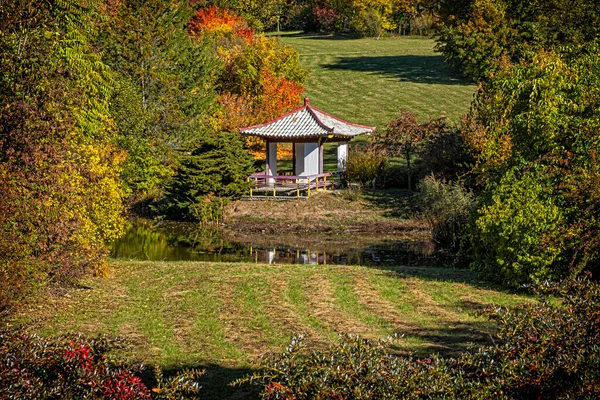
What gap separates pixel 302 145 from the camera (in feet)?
132

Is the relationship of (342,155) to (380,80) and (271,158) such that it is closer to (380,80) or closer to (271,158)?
(271,158)

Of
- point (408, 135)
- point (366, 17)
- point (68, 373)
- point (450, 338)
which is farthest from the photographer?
point (366, 17)

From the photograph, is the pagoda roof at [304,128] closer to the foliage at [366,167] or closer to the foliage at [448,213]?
the foliage at [366,167]

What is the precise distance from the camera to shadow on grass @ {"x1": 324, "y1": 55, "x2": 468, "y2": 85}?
214ft

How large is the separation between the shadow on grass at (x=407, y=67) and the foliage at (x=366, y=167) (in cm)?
2625

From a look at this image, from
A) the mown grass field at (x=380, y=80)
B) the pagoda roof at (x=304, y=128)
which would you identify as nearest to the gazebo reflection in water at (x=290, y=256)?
the pagoda roof at (x=304, y=128)

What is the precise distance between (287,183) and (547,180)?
23.6 meters

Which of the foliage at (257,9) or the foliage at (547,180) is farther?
the foliage at (257,9)

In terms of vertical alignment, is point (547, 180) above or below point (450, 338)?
above

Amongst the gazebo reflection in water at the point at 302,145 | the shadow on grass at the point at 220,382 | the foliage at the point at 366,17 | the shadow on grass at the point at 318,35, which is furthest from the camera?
the shadow on grass at the point at 318,35

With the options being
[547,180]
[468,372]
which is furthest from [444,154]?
[468,372]

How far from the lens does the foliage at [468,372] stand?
24.2 feet

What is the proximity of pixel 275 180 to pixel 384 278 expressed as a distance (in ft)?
73.7

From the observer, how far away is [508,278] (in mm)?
16594
